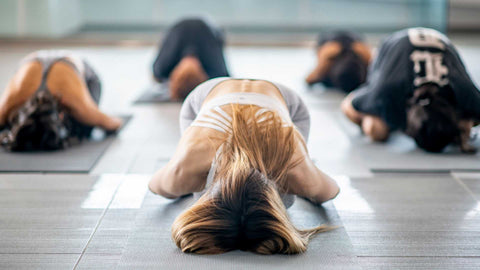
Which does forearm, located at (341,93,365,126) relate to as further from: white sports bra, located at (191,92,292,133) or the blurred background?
the blurred background

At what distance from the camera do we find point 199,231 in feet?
5.82

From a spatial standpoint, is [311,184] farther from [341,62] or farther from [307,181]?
[341,62]

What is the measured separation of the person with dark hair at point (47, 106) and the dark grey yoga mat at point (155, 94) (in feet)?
3.29

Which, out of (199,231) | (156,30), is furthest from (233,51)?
(199,231)

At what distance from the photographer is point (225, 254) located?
1819mm

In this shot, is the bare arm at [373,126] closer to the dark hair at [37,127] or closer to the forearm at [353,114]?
the forearm at [353,114]

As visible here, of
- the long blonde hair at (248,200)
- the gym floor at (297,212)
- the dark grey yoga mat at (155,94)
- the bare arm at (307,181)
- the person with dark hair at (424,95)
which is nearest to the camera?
the long blonde hair at (248,200)

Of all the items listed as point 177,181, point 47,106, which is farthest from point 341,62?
point 177,181

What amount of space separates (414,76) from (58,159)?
6.70ft

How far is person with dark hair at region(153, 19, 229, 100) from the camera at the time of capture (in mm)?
4164

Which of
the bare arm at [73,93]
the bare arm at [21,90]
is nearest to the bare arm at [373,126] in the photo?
the bare arm at [73,93]

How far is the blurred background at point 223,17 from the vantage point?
6918 mm

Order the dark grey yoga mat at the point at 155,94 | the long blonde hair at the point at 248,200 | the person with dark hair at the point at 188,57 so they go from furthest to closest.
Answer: the dark grey yoga mat at the point at 155,94, the person with dark hair at the point at 188,57, the long blonde hair at the point at 248,200

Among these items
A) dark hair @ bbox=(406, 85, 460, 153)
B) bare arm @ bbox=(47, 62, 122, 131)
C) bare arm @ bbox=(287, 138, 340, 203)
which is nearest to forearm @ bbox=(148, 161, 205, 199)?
bare arm @ bbox=(287, 138, 340, 203)
